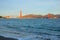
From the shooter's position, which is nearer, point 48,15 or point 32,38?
point 32,38

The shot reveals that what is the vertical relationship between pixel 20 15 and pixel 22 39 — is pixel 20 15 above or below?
above

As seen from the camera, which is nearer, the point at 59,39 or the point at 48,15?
the point at 59,39

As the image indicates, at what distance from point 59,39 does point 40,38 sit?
0.64m

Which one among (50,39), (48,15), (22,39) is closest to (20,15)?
(48,15)

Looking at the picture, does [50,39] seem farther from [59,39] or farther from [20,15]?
[20,15]

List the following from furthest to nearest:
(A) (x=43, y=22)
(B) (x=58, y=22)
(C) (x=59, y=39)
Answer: (A) (x=43, y=22)
(B) (x=58, y=22)
(C) (x=59, y=39)

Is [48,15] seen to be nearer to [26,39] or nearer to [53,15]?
[53,15]

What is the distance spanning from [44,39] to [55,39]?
356 millimetres

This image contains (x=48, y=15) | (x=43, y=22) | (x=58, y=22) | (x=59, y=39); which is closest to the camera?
(x=59, y=39)

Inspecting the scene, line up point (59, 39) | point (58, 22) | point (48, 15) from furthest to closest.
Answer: point (58, 22), point (48, 15), point (59, 39)

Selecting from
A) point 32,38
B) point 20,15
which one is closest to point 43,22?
point 20,15

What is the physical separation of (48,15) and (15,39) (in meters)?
2.10

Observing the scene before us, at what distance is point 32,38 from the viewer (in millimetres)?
5270

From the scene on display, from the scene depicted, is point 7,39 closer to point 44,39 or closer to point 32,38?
point 32,38
